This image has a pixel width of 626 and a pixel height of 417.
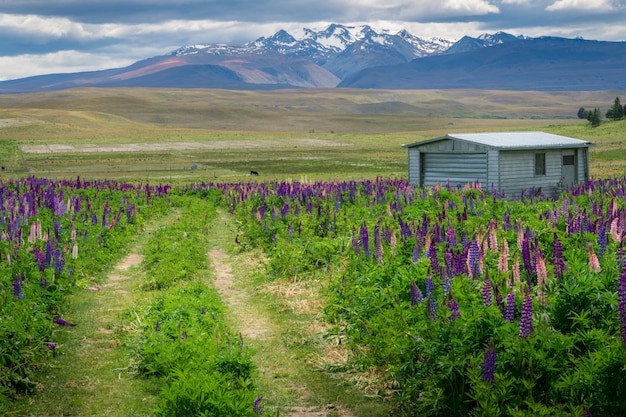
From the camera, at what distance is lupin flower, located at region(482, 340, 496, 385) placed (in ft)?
24.6

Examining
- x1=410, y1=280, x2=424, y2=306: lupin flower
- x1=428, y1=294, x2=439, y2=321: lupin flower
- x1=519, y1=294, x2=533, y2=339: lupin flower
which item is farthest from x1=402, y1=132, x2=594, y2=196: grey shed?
x1=519, y1=294, x2=533, y2=339: lupin flower

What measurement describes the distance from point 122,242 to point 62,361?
34.1 feet

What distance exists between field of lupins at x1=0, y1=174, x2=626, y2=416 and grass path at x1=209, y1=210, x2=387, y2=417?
0.36 m

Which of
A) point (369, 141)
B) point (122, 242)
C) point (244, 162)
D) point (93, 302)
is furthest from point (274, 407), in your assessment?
point (369, 141)

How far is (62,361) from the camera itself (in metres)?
11.1

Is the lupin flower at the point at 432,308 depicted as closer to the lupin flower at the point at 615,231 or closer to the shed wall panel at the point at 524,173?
the lupin flower at the point at 615,231

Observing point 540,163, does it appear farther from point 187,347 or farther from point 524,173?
point 187,347

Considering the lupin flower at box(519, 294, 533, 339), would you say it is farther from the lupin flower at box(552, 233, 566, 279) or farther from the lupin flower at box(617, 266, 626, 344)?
the lupin flower at box(552, 233, 566, 279)

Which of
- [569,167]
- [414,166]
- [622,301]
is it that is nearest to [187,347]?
[622,301]

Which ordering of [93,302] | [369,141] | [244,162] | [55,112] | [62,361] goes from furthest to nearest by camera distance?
[55,112] < [369,141] < [244,162] < [93,302] < [62,361]

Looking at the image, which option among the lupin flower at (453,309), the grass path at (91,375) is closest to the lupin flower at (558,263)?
the lupin flower at (453,309)

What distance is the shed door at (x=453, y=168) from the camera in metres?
32.9

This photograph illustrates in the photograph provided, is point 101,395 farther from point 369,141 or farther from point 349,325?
point 369,141

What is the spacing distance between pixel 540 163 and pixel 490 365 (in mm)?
27553
